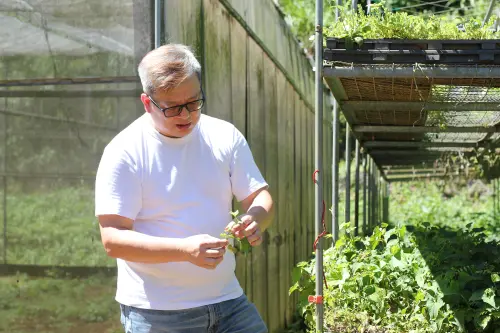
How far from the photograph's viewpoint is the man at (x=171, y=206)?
2.70 metres

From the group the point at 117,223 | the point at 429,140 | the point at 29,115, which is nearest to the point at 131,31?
the point at 29,115

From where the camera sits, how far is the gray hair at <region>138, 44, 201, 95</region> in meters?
2.70

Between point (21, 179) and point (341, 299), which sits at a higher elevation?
point (21, 179)

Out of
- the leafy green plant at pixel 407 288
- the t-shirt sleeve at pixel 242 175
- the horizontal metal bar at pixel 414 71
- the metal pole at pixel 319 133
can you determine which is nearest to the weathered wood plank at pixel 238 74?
the leafy green plant at pixel 407 288

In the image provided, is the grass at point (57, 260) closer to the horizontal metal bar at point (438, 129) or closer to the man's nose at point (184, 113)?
the man's nose at point (184, 113)

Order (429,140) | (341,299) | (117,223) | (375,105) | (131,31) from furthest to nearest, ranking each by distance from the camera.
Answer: (429,140) → (375,105) → (341,299) → (131,31) → (117,223)

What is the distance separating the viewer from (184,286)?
2.75m

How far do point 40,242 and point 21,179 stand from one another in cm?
32

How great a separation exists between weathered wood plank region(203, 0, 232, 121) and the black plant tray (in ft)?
2.69

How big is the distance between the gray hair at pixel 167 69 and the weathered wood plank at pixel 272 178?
3998 mm

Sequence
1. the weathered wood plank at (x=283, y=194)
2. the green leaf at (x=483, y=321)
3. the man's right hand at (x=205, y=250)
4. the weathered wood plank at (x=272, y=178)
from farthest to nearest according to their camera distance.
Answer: the weathered wood plank at (x=283, y=194), the weathered wood plank at (x=272, y=178), the green leaf at (x=483, y=321), the man's right hand at (x=205, y=250)

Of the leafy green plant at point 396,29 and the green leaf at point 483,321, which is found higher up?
the leafy green plant at point 396,29

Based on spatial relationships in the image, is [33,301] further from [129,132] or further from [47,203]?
[129,132]

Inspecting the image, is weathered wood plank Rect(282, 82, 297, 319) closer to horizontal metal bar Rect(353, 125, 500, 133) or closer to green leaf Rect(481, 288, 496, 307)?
horizontal metal bar Rect(353, 125, 500, 133)
